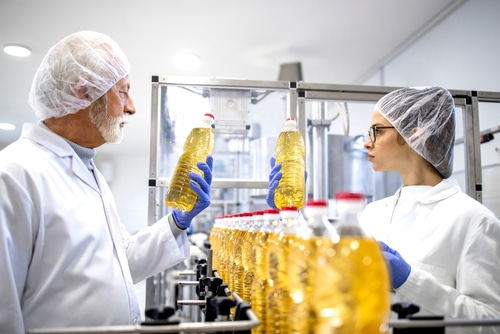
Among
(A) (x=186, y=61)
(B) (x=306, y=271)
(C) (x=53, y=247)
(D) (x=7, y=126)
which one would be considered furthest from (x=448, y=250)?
(D) (x=7, y=126)

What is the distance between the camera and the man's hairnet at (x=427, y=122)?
4.79ft

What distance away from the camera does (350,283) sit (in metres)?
0.58

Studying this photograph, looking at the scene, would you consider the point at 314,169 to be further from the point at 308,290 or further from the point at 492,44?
the point at 308,290

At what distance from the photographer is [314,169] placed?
2467 mm

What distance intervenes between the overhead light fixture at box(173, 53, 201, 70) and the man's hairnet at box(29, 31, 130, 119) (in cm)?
223

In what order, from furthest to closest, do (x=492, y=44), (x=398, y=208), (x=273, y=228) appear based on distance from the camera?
(x=492, y=44) < (x=398, y=208) < (x=273, y=228)

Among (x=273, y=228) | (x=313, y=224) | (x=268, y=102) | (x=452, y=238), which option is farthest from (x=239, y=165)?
(x=313, y=224)

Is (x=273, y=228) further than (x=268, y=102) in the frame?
No

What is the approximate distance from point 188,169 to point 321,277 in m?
0.88

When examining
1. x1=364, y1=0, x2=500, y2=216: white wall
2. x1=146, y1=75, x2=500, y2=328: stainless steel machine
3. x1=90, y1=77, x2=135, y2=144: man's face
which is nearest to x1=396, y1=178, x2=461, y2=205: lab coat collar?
x1=146, y1=75, x2=500, y2=328: stainless steel machine

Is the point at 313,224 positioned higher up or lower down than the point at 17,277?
higher up

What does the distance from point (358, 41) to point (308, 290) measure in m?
2.92

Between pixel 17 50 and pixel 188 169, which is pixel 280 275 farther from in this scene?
pixel 17 50

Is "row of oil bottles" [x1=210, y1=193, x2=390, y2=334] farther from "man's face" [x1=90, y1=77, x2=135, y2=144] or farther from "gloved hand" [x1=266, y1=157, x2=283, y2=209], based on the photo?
"man's face" [x1=90, y1=77, x2=135, y2=144]
